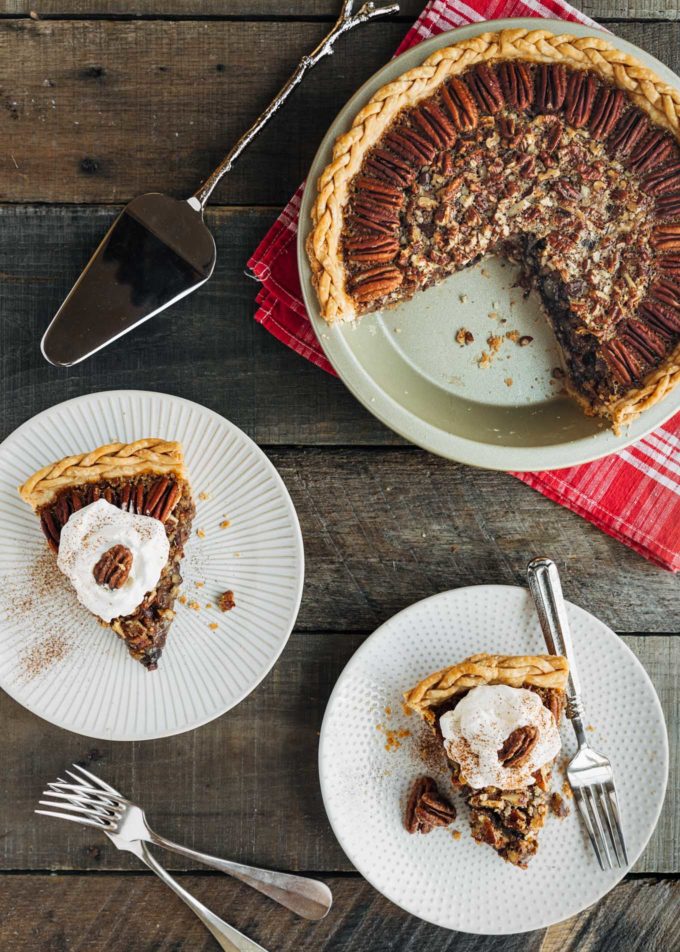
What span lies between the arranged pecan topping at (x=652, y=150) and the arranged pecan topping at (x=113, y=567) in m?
1.78

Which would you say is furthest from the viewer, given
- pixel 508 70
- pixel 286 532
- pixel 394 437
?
pixel 394 437

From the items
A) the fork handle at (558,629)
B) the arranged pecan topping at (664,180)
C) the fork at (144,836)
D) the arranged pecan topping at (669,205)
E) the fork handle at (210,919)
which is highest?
the arranged pecan topping at (664,180)

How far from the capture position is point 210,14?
2.50m

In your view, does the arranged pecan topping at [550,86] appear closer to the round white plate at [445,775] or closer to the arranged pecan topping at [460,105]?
the arranged pecan topping at [460,105]

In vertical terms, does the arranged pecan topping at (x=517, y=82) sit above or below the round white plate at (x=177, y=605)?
above

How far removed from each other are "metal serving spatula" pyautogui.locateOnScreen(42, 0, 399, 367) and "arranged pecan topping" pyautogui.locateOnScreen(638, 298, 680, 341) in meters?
1.16

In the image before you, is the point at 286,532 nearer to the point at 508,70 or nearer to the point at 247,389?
the point at 247,389

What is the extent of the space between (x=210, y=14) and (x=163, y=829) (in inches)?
100

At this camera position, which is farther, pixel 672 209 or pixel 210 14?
pixel 210 14

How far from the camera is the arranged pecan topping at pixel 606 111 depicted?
2.24m

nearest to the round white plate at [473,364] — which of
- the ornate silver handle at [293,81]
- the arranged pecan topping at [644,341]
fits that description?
the arranged pecan topping at [644,341]

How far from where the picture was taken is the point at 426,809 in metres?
2.38

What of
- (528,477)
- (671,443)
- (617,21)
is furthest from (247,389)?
(617,21)

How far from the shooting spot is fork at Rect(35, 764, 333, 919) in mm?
2521
